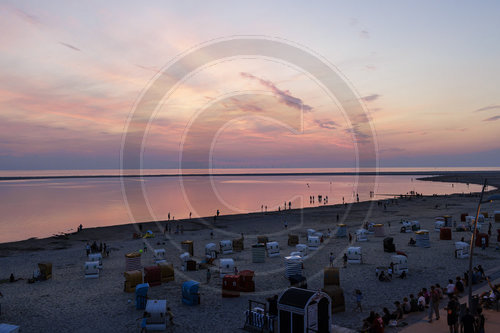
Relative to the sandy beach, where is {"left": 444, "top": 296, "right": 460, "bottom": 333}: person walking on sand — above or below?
above

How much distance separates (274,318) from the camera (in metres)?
14.5

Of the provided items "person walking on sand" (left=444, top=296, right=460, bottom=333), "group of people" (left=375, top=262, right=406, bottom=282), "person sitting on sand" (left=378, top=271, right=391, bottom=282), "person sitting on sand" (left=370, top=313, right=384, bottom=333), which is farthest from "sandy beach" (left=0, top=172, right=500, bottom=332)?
"person walking on sand" (left=444, top=296, right=460, bottom=333)

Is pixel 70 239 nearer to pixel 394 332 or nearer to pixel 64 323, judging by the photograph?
pixel 64 323

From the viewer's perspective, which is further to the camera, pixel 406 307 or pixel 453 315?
pixel 406 307

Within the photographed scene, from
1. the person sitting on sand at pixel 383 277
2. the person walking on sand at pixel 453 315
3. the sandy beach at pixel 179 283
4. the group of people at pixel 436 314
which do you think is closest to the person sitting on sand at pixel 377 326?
the group of people at pixel 436 314

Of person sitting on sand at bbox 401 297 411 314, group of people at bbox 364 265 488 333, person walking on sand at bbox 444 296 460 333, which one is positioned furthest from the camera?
person sitting on sand at bbox 401 297 411 314

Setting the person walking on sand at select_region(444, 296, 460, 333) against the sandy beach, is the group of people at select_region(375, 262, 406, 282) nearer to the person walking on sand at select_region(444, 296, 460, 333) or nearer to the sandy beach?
the sandy beach

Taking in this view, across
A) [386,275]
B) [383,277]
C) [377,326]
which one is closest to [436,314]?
[377,326]

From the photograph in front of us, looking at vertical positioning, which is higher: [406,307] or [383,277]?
[406,307]

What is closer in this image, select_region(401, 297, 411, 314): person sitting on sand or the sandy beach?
select_region(401, 297, 411, 314): person sitting on sand

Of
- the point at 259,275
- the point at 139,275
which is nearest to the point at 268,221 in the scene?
the point at 259,275

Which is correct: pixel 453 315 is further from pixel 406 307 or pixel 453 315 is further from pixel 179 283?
pixel 179 283

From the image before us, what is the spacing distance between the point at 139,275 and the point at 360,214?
4976cm

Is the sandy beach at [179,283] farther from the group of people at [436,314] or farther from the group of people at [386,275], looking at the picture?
the group of people at [436,314]
